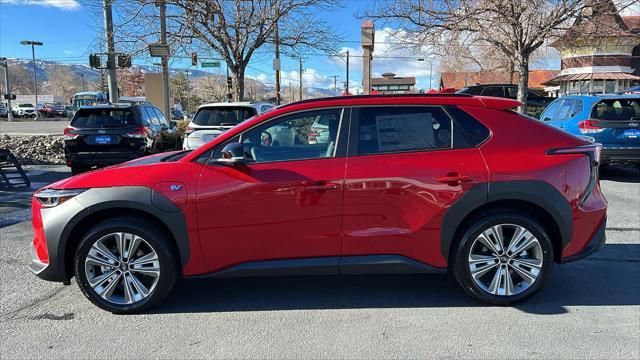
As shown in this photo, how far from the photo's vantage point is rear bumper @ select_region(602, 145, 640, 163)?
30.8ft

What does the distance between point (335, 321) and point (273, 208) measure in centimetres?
98

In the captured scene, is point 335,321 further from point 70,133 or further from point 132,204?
point 70,133

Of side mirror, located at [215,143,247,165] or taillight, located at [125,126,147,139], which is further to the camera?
taillight, located at [125,126,147,139]

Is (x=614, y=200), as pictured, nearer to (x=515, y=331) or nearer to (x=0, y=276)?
(x=515, y=331)

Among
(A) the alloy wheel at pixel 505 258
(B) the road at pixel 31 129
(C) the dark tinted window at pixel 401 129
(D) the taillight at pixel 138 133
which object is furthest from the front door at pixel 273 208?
(B) the road at pixel 31 129

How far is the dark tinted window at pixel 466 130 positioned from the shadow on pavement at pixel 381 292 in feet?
4.34

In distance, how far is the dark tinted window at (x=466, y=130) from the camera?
3873 millimetres

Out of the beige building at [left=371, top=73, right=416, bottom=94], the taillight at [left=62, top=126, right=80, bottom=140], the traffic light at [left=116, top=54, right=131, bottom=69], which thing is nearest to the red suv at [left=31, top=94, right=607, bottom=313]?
the taillight at [left=62, top=126, right=80, bottom=140]

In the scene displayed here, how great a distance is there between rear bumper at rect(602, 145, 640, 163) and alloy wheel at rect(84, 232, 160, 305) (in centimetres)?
890

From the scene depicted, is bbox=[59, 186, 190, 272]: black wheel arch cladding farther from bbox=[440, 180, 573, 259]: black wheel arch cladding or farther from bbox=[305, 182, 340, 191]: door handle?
bbox=[440, 180, 573, 259]: black wheel arch cladding

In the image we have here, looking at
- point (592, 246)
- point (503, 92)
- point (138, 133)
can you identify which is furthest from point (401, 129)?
point (503, 92)

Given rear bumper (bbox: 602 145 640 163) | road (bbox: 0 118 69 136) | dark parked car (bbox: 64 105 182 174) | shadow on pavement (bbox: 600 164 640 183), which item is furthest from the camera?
road (bbox: 0 118 69 136)

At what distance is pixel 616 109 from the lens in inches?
376

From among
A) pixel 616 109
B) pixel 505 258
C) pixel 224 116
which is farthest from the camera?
pixel 224 116
